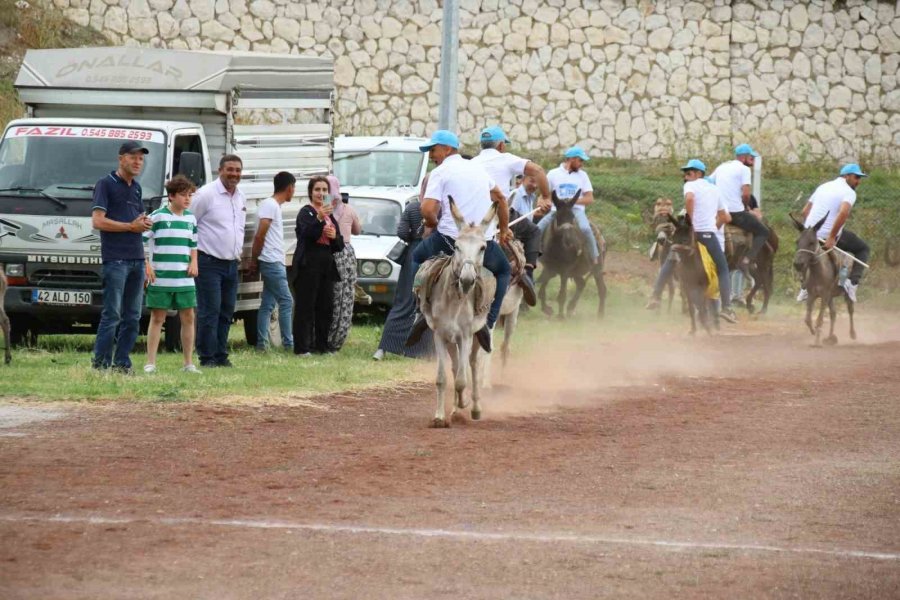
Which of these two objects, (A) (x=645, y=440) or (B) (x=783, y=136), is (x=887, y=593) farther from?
(B) (x=783, y=136)

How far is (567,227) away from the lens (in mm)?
24156

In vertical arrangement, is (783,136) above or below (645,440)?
above

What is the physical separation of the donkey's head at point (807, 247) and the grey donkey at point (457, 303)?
867cm

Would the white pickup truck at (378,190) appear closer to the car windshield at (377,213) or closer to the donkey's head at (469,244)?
the car windshield at (377,213)

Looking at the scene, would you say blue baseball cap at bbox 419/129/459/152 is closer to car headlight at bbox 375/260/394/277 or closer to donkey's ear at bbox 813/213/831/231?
car headlight at bbox 375/260/394/277

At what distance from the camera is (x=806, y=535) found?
9.02m

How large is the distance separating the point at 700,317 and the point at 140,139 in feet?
27.0

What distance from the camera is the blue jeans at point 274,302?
18094 mm

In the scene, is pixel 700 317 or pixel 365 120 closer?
pixel 700 317

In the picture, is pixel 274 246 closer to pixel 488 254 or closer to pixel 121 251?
pixel 121 251

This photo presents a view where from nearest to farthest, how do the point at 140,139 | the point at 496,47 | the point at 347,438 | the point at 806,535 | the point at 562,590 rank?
the point at 562,590 < the point at 806,535 < the point at 347,438 < the point at 140,139 < the point at 496,47

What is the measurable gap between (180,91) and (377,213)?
5.66 metres

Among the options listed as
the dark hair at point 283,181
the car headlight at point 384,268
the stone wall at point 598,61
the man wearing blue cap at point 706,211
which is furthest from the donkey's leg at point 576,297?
the stone wall at point 598,61

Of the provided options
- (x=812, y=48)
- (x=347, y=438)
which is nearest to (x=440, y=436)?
(x=347, y=438)
